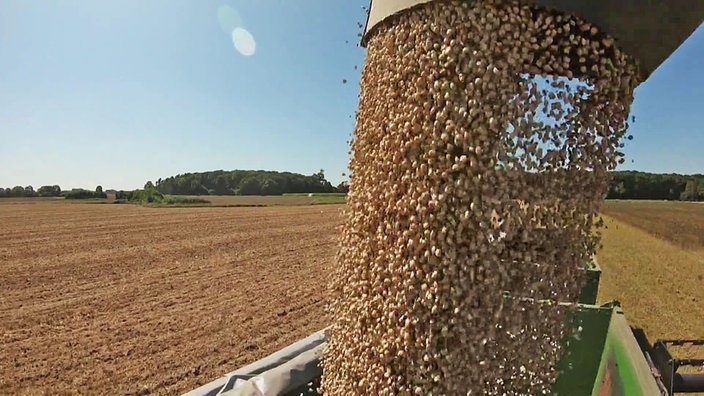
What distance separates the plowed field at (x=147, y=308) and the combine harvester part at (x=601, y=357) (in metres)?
0.92

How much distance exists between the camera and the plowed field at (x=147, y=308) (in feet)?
19.2

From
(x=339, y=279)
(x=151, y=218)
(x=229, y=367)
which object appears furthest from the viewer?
(x=151, y=218)

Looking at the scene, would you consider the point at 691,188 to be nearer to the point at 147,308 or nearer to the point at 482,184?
the point at 147,308

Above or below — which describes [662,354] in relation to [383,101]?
below

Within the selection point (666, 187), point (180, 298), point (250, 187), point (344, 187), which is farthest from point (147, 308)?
point (250, 187)

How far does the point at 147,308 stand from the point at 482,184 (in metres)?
8.17

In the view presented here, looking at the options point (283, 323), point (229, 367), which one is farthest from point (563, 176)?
point (283, 323)

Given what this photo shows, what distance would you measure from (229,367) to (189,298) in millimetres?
3517

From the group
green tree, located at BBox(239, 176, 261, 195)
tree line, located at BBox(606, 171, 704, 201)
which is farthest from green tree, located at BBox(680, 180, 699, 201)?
green tree, located at BBox(239, 176, 261, 195)

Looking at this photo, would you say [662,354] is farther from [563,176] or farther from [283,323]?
[283,323]

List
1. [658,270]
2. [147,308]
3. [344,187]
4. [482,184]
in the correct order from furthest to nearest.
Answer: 1. [658,270]
2. [147,308]
3. [344,187]
4. [482,184]

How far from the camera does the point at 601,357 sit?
119 inches

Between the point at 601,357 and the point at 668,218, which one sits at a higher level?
the point at 601,357

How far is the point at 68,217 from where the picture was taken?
26906 mm
